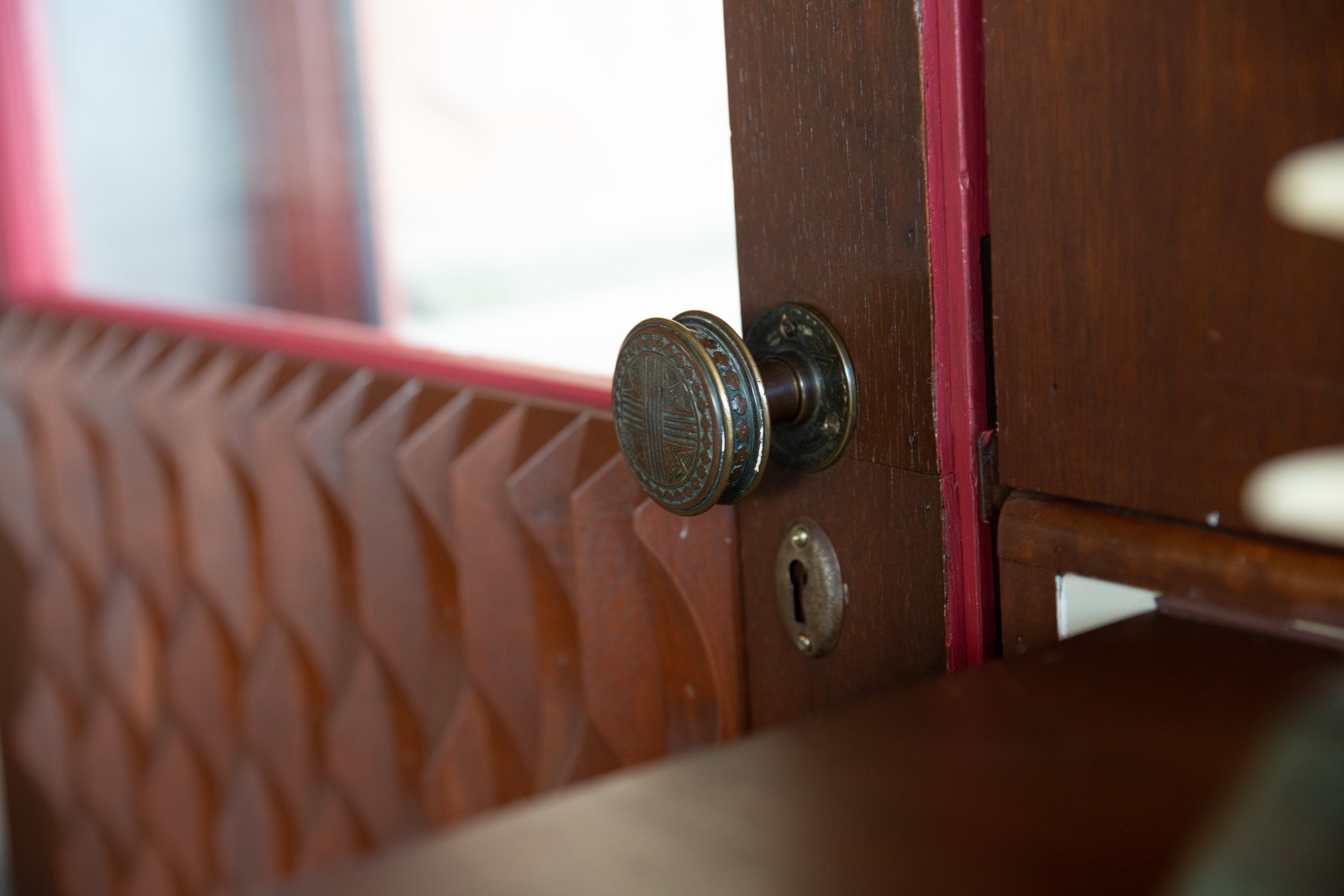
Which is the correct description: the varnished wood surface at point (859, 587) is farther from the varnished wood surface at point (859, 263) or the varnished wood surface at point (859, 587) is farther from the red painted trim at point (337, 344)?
the red painted trim at point (337, 344)

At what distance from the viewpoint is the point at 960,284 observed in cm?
69

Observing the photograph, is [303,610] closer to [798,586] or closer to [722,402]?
[798,586]

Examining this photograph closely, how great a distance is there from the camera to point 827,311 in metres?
0.77

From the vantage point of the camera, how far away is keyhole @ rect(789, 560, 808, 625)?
84 centimetres

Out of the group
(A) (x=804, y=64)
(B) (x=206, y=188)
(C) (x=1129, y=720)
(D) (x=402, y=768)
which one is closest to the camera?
(C) (x=1129, y=720)

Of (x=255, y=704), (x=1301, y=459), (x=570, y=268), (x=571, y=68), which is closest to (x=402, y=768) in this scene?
(x=255, y=704)

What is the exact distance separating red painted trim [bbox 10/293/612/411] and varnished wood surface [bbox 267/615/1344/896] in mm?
465

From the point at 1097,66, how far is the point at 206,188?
1617mm

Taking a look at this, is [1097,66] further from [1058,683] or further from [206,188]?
[206,188]

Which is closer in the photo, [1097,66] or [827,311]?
[1097,66]

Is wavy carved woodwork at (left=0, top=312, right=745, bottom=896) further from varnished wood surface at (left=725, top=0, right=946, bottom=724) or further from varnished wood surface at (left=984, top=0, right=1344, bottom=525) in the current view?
varnished wood surface at (left=984, top=0, right=1344, bottom=525)

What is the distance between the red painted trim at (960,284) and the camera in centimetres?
67

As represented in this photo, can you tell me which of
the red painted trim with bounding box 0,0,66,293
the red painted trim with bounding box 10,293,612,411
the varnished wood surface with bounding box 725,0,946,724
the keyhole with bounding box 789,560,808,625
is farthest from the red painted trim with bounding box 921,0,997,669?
the red painted trim with bounding box 0,0,66,293

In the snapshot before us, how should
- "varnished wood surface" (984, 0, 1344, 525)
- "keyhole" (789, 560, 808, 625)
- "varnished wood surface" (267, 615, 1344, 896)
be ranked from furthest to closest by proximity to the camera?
"keyhole" (789, 560, 808, 625) < "varnished wood surface" (984, 0, 1344, 525) < "varnished wood surface" (267, 615, 1344, 896)
